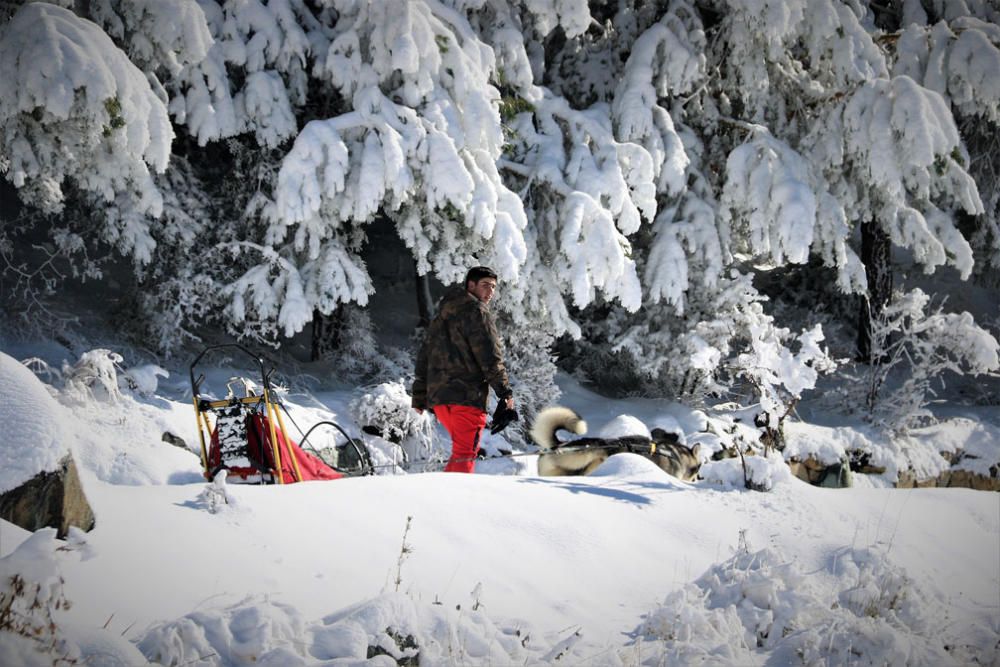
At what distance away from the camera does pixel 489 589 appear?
3.17 m

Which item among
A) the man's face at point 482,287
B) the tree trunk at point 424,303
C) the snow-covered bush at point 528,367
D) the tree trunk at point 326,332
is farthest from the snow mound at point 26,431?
the tree trunk at point 424,303

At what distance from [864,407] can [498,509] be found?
841 centimetres

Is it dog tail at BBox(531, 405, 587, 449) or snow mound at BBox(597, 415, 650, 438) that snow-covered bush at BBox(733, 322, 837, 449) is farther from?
dog tail at BBox(531, 405, 587, 449)

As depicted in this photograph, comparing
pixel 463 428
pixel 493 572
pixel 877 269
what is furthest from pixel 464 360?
pixel 877 269

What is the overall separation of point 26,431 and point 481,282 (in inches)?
123

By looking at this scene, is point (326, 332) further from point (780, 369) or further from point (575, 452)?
point (780, 369)

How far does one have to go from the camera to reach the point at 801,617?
3.20 m

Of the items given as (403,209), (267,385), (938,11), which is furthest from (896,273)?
(267,385)

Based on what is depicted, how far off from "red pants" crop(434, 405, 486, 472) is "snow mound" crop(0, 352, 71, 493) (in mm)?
2754

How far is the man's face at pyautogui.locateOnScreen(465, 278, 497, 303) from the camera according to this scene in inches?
207

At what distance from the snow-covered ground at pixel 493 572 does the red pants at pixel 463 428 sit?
788mm

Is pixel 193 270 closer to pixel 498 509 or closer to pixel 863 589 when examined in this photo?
pixel 498 509

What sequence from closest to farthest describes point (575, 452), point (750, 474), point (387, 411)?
point (750, 474), point (575, 452), point (387, 411)

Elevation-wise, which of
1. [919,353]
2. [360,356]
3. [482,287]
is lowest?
[919,353]
